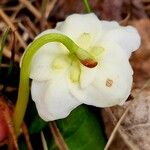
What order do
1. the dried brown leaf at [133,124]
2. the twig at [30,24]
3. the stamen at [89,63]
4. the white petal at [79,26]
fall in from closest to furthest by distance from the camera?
the stamen at [89,63] → the white petal at [79,26] → the dried brown leaf at [133,124] → the twig at [30,24]

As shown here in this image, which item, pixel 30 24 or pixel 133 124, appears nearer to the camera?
pixel 133 124

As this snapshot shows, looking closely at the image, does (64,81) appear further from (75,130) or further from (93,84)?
(75,130)

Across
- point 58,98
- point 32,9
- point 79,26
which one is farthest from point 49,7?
point 58,98

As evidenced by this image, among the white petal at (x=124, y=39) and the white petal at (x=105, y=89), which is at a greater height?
the white petal at (x=124, y=39)

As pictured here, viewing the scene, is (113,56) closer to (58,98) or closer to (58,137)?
(58,98)

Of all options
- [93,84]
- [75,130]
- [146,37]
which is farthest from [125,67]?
[146,37]

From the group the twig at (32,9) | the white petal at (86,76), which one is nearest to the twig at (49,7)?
the twig at (32,9)

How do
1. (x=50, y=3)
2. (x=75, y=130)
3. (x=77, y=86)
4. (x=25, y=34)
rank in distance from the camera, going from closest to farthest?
(x=77, y=86) → (x=75, y=130) → (x=25, y=34) → (x=50, y=3)

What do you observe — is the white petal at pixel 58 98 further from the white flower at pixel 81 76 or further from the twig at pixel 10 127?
the twig at pixel 10 127
